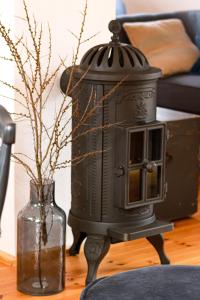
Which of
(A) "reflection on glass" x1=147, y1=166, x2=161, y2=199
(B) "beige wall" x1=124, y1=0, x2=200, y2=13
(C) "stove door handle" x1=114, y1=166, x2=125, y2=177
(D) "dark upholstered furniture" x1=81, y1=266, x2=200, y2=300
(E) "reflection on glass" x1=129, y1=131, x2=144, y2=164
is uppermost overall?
(B) "beige wall" x1=124, y1=0, x2=200, y2=13

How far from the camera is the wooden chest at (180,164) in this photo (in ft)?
12.9

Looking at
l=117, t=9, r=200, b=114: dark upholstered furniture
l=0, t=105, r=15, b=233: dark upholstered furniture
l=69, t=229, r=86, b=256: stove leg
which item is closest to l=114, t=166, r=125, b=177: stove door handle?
l=69, t=229, r=86, b=256: stove leg

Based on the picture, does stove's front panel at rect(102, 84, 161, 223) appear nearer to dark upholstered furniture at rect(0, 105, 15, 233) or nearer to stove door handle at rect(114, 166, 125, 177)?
stove door handle at rect(114, 166, 125, 177)

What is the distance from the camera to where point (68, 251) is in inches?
142

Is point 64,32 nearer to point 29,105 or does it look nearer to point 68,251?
point 29,105

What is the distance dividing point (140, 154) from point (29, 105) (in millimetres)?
529

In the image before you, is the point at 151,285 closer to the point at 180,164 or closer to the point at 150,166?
the point at 150,166

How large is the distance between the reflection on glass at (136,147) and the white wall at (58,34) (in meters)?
0.41

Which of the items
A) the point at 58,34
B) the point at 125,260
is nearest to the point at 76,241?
the point at 125,260

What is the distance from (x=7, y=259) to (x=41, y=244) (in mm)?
417

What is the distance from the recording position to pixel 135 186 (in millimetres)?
3236

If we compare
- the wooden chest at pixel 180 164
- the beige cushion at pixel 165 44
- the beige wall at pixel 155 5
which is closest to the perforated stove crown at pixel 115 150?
the wooden chest at pixel 180 164

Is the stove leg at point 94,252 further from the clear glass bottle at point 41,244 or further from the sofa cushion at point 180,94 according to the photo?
the sofa cushion at point 180,94

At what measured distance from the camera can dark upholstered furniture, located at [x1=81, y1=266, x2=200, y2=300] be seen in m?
2.10
